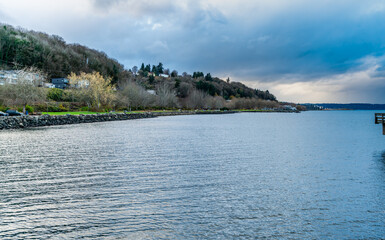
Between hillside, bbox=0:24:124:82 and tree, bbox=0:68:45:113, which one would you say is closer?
tree, bbox=0:68:45:113

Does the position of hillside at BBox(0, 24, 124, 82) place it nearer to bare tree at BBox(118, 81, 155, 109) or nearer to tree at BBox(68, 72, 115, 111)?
tree at BBox(68, 72, 115, 111)

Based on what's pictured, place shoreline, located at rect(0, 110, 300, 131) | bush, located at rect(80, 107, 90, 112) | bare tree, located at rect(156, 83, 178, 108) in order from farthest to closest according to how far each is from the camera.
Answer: bare tree, located at rect(156, 83, 178, 108), bush, located at rect(80, 107, 90, 112), shoreline, located at rect(0, 110, 300, 131)

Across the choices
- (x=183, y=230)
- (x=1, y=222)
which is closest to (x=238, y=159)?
(x=183, y=230)

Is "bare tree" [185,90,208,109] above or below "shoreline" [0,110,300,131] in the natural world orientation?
above

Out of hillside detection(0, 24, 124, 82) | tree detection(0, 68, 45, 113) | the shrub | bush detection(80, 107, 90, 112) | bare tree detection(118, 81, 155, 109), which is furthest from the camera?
hillside detection(0, 24, 124, 82)

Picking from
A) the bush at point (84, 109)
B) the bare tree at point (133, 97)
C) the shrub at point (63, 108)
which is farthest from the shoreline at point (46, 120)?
the bare tree at point (133, 97)

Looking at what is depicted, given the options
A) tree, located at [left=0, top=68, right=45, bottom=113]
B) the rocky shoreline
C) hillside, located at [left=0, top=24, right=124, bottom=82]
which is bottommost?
the rocky shoreline

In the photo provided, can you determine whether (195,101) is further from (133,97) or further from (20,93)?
(20,93)

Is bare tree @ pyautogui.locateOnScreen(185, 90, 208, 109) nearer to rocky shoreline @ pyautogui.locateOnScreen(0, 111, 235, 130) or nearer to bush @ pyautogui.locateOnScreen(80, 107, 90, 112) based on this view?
bush @ pyautogui.locateOnScreen(80, 107, 90, 112)

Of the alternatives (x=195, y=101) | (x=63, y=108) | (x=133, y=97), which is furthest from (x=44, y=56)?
(x=63, y=108)

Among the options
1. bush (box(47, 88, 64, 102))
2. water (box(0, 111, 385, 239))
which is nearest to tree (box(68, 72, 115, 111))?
bush (box(47, 88, 64, 102))

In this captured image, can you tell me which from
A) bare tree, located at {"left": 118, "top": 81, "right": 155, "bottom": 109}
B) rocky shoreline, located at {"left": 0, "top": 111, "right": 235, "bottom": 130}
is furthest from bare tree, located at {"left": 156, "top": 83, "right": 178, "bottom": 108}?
rocky shoreline, located at {"left": 0, "top": 111, "right": 235, "bottom": 130}

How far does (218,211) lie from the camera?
30.7 ft

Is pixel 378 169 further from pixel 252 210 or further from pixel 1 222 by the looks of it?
pixel 1 222
